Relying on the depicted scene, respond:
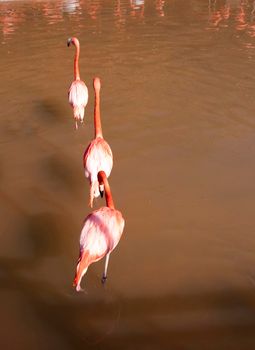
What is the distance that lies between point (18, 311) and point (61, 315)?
0.34 meters

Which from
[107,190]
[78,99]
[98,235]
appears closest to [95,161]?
[107,190]

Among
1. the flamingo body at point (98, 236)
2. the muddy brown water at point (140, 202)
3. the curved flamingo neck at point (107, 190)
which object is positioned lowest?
the muddy brown water at point (140, 202)

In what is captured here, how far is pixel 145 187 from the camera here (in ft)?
14.1

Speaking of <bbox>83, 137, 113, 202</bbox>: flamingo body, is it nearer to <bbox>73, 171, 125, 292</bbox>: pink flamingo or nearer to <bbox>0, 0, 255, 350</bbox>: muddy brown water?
<bbox>0, 0, 255, 350</bbox>: muddy brown water

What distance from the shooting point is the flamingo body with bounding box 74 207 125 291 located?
2.60 m

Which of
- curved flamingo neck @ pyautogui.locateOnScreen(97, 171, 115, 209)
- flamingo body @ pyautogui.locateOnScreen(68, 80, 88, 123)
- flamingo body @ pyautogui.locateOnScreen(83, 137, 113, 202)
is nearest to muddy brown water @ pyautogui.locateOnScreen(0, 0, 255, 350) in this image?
flamingo body @ pyautogui.locateOnScreen(68, 80, 88, 123)

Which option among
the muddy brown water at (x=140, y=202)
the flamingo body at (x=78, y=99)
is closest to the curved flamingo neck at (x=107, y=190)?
A: the muddy brown water at (x=140, y=202)

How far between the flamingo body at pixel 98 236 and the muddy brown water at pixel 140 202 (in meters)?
0.47

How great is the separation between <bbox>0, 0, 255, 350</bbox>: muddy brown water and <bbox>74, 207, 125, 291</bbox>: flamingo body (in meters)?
0.47

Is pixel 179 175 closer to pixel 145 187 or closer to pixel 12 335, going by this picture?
pixel 145 187

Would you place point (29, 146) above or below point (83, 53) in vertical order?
below

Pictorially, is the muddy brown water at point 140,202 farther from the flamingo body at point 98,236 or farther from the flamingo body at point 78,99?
the flamingo body at point 98,236

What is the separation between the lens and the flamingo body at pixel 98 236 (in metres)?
2.60

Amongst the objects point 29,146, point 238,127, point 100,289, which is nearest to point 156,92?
point 238,127
